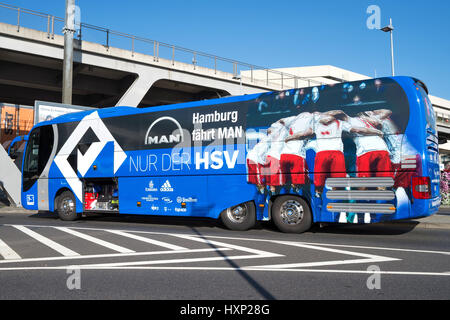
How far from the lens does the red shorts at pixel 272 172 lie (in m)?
10.1

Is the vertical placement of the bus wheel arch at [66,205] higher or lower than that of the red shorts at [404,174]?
lower

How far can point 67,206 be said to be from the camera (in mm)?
14227

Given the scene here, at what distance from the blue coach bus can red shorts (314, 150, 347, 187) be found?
2 cm

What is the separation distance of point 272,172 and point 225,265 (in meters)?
4.28

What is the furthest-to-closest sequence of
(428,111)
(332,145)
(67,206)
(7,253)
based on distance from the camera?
(67,206), (332,145), (428,111), (7,253)

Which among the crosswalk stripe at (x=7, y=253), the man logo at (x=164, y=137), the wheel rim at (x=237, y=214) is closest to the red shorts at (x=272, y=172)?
the wheel rim at (x=237, y=214)

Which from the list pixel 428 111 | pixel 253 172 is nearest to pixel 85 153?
pixel 253 172

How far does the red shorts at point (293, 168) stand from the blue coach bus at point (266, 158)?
0.02 meters

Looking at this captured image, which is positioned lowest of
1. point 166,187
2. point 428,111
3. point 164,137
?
point 166,187

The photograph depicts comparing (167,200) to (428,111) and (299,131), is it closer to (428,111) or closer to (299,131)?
(299,131)

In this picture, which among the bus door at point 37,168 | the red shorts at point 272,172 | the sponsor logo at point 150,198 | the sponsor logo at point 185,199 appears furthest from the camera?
the bus door at point 37,168

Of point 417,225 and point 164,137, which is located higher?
point 164,137

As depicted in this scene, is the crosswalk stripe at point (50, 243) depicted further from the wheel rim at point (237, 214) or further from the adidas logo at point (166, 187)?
the wheel rim at point (237, 214)

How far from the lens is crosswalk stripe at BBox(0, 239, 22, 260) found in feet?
23.2
